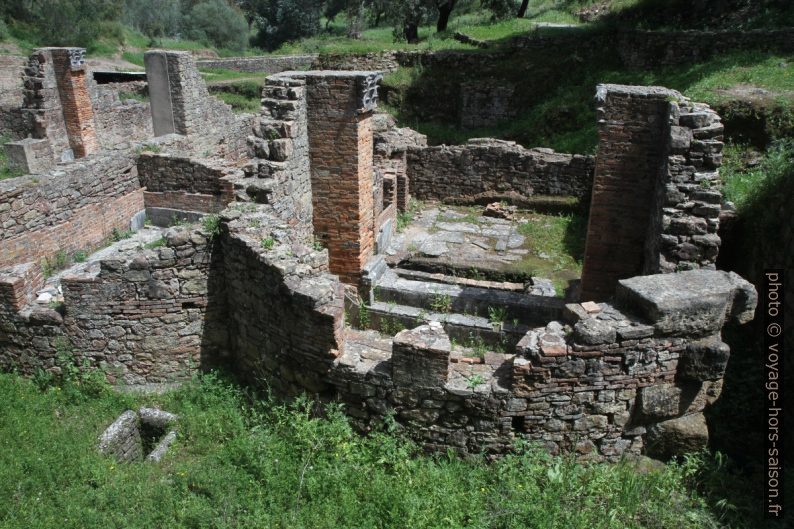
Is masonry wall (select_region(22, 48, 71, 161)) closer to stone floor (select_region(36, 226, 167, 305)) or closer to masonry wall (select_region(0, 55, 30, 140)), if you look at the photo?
masonry wall (select_region(0, 55, 30, 140))

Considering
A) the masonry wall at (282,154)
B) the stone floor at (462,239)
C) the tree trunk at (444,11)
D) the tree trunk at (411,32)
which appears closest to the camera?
the masonry wall at (282,154)

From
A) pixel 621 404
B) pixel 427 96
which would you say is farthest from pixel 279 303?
pixel 427 96

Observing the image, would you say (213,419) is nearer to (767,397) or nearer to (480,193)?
(767,397)

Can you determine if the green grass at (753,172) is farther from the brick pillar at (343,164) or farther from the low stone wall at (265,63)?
the low stone wall at (265,63)

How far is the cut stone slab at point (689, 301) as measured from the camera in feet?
17.5

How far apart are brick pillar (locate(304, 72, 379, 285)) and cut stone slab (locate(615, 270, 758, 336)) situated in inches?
189

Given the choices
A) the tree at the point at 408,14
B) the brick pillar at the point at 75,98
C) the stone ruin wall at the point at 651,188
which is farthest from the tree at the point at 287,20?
the stone ruin wall at the point at 651,188

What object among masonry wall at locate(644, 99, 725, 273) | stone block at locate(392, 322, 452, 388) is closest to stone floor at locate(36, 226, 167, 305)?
stone block at locate(392, 322, 452, 388)

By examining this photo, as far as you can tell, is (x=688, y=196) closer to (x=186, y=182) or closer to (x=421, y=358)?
(x=421, y=358)

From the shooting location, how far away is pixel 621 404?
559 centimetres

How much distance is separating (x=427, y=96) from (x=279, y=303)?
17.7 meters

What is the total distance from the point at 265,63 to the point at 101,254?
2183 cm

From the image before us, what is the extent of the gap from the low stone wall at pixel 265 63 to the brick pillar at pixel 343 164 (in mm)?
19501

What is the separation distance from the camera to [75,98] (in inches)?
666
